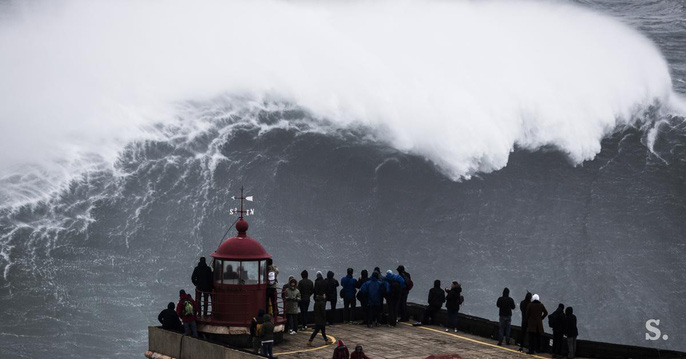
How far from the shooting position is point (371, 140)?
5284cm

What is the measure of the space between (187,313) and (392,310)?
17.5 feet

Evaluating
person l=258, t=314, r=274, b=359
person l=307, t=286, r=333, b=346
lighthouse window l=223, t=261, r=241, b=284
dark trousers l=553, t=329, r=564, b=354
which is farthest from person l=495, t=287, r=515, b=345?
lighthouse window l=223, t=261, r=241, b=284

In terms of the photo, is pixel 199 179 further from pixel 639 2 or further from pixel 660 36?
pixel 639 2

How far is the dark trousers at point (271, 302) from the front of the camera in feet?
80.5

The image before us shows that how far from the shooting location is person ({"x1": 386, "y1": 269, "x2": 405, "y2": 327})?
26500 millimetres

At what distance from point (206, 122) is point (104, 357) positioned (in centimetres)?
1849

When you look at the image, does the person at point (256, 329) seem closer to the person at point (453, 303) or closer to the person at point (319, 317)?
the person at point (319, 317)

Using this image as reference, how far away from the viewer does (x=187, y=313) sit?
77.9ft

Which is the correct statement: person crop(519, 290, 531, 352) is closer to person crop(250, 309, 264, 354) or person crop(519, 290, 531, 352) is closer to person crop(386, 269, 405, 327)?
person crop(386, 269, 405, 327)

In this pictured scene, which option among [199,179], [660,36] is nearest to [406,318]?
[199,179]

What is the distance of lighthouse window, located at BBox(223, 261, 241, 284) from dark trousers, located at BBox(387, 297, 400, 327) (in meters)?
4.27

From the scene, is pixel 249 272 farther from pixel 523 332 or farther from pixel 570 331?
pixel 570 331

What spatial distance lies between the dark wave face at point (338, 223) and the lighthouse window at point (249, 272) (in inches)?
538

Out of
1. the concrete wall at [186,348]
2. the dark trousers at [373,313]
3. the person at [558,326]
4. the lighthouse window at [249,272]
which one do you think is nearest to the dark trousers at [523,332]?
the person at [558,326]
